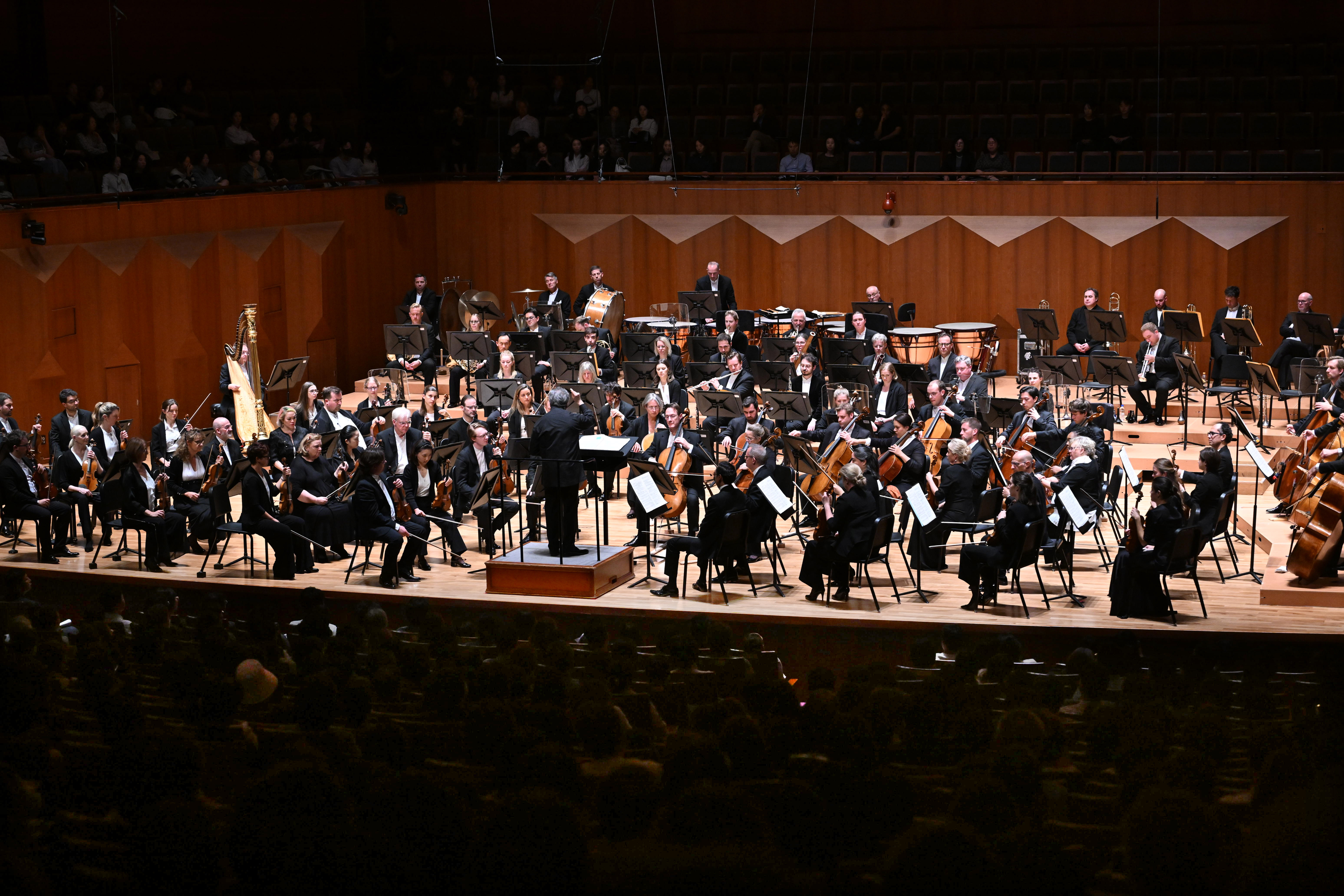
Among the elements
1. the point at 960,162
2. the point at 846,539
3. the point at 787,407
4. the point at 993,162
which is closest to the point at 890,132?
the point at 960,162

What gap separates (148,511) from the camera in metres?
9.71

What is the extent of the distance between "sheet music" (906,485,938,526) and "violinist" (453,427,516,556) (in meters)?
3.07

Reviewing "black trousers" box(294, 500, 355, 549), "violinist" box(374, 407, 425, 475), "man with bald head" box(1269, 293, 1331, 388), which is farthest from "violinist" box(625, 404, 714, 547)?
"man with bald head" box(1269, 293, 1331, 388)

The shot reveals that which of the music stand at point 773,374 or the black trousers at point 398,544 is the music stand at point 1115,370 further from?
the black trousers at point 398,544

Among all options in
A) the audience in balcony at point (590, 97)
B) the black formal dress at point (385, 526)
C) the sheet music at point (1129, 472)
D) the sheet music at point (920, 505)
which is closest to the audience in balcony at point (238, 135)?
the audience in balcony at point (590, 97)

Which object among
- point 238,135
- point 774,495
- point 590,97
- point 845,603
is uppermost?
point 590,97

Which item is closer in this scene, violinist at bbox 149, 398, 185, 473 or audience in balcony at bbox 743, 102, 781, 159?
violinist at bbox 149, 398, 185, 473

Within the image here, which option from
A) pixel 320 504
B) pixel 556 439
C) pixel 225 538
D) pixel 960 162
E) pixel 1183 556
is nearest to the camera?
pixel 1183 556

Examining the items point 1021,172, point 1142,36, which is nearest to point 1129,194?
point 1021,172

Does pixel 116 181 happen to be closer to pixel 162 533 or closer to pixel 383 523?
pixel 162 533

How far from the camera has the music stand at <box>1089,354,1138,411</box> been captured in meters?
11.8

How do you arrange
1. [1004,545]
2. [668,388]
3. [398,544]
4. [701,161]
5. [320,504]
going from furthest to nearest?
[701,161]
[668,388]
[320,504]
[398,544]
[1004,545]

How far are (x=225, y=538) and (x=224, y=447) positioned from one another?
75cm

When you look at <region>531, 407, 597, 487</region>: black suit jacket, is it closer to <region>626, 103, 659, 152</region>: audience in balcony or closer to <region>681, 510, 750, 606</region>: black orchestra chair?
<region>681, 510, 750, 606</region>: black orchestra chair
